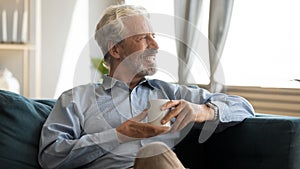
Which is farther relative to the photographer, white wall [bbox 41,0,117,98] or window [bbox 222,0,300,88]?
white wall [bbox 41,0,117,98]

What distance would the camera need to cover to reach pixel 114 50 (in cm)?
170

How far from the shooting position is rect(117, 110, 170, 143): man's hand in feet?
4.50

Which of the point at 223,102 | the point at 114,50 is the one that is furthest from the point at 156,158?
the point at 114,50

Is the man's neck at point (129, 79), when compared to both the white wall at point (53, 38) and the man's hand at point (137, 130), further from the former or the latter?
the white wall at point (53, 38)

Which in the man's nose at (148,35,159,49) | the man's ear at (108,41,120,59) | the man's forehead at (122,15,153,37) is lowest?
the man's ear at (108,41,120,59)

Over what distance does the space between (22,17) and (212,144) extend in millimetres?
2089

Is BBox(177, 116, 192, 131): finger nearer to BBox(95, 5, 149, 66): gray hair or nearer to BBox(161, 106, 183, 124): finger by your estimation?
BBox(161, 106, 183, 124): finger

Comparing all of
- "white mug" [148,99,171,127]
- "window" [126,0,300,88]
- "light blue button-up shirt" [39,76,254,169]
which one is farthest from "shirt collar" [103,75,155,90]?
"window" [126,0,300,88]

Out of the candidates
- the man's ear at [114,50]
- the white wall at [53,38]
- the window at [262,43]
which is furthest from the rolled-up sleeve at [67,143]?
the white wall at [53,38]

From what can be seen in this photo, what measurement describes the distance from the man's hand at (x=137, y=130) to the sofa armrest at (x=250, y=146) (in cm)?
29

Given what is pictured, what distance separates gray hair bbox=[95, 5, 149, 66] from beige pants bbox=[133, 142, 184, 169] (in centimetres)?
49

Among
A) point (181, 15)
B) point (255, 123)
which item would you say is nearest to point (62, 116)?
point (255, 123)

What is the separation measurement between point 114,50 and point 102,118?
0.89 ft

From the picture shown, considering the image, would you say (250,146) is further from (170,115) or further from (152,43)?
(152,43)
